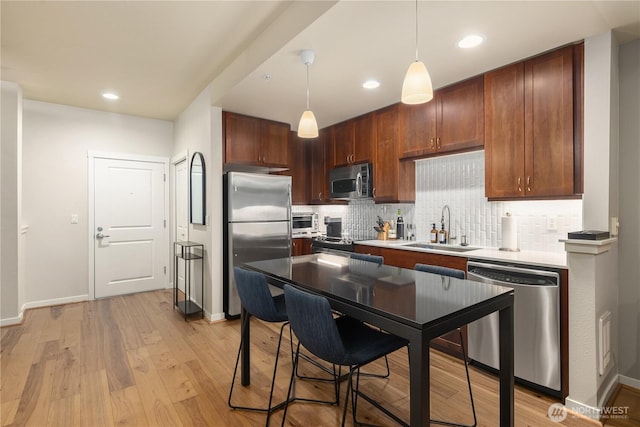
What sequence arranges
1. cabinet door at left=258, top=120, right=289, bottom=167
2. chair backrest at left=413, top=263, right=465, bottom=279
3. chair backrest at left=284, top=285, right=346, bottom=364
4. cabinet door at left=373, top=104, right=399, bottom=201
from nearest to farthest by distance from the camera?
chair backrest at left=284, top=285, right=346, bottom=364 < chair backrest at left=413, top=263, right=465, bottom=279 < cabinet door at left=373, top=104, right=399, bottom=201 < cabinet door at left=258, top=120, right=289, bottom=167

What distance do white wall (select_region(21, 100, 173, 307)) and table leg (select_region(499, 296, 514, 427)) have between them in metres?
5.10

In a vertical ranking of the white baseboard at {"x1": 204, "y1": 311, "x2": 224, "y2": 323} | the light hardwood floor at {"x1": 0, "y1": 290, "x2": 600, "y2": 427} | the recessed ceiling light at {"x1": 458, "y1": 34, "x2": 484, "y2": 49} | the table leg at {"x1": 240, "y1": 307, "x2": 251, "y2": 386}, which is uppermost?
the recessed ceiling light at {"x1": 458, "y1": 34, "x2": 484, "y2": 49}

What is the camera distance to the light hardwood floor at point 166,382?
2000mm

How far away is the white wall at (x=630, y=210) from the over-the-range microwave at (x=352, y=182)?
2232 mm

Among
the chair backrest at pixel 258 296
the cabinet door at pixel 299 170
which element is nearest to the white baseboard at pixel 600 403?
the chair backrest at pixel 258 296

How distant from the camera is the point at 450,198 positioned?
3.41 m

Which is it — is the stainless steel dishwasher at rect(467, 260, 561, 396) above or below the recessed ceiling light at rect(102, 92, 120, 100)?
below

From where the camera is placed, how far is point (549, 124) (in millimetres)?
2375


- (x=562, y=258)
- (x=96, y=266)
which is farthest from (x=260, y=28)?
(x=96, y=266)

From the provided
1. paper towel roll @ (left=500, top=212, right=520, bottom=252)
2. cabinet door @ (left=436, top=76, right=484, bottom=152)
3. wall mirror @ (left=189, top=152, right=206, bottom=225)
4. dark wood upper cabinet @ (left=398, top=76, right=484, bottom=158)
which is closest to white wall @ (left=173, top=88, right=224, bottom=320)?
wall mirror @ (left=189, top=152, right=206, bottom=225)

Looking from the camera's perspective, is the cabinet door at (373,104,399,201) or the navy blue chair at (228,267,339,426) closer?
the navy blue chair at (228,267,339,426)

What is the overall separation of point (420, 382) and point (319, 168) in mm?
3854

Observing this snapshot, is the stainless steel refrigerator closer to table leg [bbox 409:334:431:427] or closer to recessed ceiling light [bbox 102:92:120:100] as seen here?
recessed ceiling light [bbox 102:92:120:100]

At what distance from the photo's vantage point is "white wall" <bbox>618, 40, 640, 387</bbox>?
2.28 m
